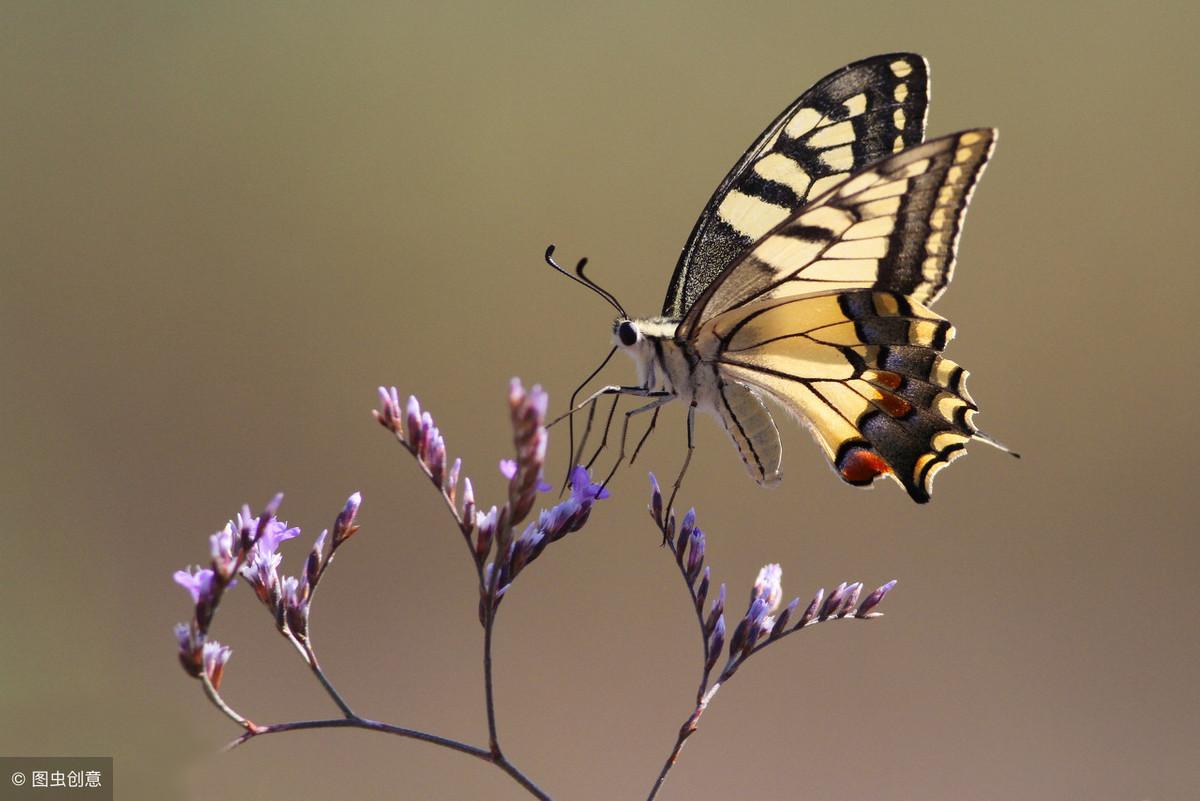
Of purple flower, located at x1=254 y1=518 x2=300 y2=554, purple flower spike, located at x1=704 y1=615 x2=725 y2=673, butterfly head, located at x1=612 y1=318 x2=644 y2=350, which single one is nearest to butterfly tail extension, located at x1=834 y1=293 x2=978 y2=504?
butterfly head, located at x1=612 y1=318 x2=644 y2=350

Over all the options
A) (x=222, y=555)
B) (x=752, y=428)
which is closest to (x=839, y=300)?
(x=752, y=428)

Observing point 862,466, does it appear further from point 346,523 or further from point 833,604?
point 346,523

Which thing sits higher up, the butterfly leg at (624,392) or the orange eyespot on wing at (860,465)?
the butterfly leg at (624,392)

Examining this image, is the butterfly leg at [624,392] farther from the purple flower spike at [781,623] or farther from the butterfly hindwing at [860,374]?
the purple flower spike at [781,623]

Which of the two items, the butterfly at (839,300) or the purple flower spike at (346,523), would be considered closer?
the purple flower spike at (346,523)

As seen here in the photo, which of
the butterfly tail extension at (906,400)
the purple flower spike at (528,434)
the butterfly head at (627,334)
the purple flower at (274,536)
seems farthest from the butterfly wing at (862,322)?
the purple flower at (274,536)

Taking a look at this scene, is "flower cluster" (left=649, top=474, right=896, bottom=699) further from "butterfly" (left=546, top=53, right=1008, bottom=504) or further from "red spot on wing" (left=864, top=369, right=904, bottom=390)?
"red spot on wing" (left=864, top=369, right=904, bottom=390)

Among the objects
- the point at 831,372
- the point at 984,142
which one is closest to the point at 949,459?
the point at 831,372
